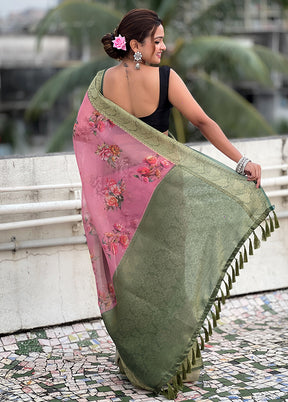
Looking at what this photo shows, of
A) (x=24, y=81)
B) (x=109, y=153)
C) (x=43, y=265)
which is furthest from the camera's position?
(x=24, y=81)

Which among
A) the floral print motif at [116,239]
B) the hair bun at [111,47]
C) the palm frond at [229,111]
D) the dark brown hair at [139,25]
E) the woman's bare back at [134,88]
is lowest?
the palm frond at [229,111]

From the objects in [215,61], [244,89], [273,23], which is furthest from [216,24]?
[273,23]

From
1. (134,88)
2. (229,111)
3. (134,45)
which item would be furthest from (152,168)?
(229,111)

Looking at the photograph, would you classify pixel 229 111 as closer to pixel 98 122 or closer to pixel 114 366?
pixel 114 366

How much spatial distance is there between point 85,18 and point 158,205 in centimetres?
1233

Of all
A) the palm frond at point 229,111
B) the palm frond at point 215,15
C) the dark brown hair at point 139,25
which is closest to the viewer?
the dark brown hair at point 139,25

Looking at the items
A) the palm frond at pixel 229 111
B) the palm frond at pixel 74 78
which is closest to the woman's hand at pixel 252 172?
the palm frond at pixel 229 111

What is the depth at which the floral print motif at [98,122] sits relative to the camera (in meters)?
3.66

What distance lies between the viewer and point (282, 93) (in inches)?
1160

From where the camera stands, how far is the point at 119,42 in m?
3.57

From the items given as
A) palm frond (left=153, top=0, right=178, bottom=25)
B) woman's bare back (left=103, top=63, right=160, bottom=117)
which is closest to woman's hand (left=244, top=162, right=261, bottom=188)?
woman's bare back (left=103, top=63, right=160, bottom=117)

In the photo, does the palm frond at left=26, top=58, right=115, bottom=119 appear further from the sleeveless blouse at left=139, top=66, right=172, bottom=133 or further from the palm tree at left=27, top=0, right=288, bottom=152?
the sleeveless blouse at left=139, top=66, right=172, bottom=133

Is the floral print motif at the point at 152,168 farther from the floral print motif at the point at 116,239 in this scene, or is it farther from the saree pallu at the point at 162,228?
the floral print motif at the point at 116,239

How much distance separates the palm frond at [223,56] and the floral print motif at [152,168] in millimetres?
11051
